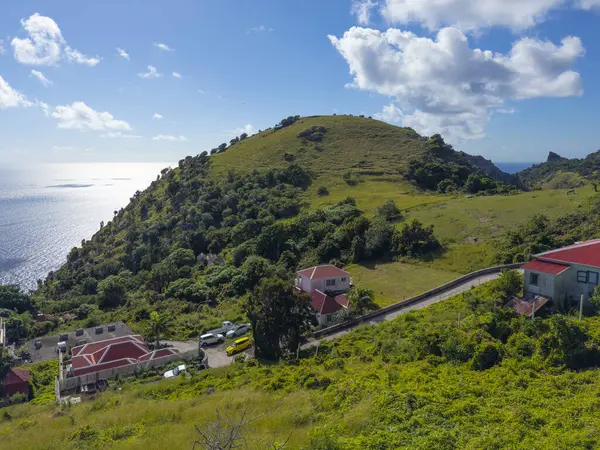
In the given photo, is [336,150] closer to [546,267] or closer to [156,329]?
[156,329]

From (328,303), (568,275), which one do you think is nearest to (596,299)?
(568,275)

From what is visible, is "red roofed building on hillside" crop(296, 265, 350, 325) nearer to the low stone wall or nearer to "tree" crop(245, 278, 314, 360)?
the low stone wall

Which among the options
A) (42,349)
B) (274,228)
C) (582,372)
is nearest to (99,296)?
(42,349)

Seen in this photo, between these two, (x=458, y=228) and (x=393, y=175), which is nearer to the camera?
(x=458, y=228)

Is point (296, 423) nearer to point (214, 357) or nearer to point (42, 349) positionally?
point (214, 357)

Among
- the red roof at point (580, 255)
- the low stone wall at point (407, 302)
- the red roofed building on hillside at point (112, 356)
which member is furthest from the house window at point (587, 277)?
the red roofed building on hillside at point (112, 356)

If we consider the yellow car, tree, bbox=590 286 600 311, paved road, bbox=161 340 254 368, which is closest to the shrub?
paved road, bbox=161 340 254 368
